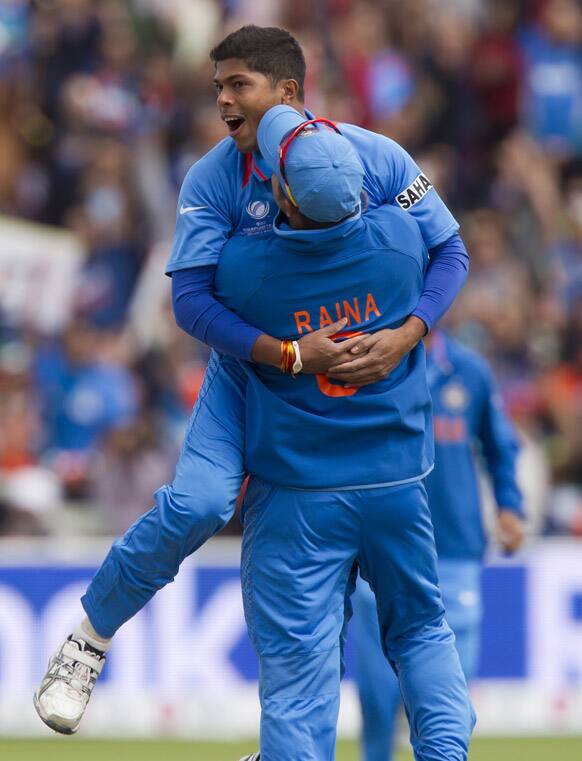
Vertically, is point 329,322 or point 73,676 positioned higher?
point 329,322

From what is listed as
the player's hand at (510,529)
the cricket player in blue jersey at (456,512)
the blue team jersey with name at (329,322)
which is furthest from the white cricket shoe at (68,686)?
the player's hand at (510,529)

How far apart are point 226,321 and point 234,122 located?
64 cm

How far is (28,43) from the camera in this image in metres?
13.2

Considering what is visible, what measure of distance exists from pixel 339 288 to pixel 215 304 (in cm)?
40

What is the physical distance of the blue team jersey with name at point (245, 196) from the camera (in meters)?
5.42

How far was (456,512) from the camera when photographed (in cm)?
754

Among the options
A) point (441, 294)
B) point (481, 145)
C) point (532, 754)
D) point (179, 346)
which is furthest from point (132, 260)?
point (441, 294)

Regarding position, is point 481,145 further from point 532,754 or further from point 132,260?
point 532,754

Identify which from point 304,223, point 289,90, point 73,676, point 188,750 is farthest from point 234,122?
point 188,750

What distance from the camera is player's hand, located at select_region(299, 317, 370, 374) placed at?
5355 mm

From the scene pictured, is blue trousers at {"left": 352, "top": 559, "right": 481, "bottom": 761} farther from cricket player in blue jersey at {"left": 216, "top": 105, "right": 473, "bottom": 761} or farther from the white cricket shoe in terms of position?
the white cricket shoe

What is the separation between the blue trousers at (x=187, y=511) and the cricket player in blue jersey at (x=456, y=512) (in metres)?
2.05

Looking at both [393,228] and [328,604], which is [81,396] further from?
[393,228]

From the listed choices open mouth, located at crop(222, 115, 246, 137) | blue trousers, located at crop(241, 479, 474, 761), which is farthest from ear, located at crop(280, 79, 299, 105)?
blue trousers, located at crop(241, 479, 474, 761)
